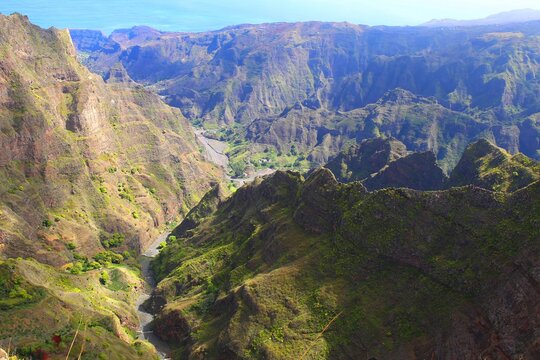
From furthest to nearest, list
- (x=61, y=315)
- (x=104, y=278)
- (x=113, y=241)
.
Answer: (x=113, y=241) < (x=104, y=278) < (x=61, y=315)

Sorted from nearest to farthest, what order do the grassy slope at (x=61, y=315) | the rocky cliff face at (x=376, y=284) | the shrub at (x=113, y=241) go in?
1. the rocky cliff face at (x=376, y=284)
2. the grassy slope at (x=61, y=315)
3. the shrub at (x=113, y=241)

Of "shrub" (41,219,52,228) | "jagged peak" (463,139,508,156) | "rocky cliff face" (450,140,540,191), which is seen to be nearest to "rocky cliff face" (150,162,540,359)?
"rocky cliff face" (450,140,540,191)

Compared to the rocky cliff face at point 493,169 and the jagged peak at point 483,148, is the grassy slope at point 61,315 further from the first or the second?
the jagged peak at point 483,148

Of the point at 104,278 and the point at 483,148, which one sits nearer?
the point at 104,278

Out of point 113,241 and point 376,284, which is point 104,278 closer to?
point 113,241

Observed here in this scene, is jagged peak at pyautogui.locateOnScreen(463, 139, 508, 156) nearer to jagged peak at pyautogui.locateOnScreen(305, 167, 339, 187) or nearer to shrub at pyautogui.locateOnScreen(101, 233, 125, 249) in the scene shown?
jagged peak at pyautogui.locateOnScreen(305, 167, 339, 187)

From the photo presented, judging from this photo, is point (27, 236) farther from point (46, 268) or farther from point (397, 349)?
point (397, 349)

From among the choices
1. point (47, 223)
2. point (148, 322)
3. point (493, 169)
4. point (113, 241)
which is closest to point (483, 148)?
point (493, 169)

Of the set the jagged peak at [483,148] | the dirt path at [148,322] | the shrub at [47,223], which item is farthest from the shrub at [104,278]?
the jagged peak at [483,148]
